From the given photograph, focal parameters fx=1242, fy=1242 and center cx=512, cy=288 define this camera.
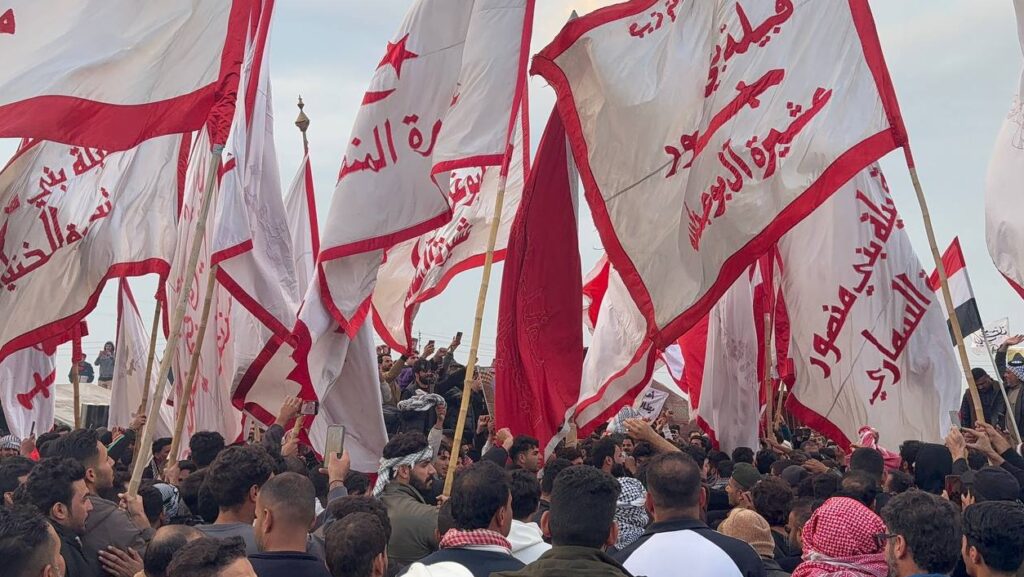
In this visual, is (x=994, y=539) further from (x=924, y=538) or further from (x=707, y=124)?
(x=707, y=124)

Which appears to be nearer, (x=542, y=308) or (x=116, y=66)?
(x=116, y=66)

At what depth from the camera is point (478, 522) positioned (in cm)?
520

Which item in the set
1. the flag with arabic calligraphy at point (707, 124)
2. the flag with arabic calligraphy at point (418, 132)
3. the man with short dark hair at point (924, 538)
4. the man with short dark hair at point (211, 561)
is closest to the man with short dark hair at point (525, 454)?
the flag with arabic calligraphy at point (707, 124)

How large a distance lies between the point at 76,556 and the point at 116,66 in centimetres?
425

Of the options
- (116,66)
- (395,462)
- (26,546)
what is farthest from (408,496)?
(116,66)

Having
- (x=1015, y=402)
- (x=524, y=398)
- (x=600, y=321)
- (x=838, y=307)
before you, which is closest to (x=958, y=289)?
(x=1015, y=402)

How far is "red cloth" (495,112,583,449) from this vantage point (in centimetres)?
1048

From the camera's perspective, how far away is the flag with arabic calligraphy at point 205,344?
11266 mm

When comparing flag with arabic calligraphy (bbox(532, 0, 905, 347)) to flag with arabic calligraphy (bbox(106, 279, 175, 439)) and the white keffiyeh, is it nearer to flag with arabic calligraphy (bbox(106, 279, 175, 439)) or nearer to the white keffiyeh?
the white keffiyeh

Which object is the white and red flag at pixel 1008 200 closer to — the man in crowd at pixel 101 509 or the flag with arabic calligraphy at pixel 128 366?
the man in crowd at pixel 101 509

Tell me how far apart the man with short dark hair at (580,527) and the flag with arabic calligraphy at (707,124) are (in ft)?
18.1

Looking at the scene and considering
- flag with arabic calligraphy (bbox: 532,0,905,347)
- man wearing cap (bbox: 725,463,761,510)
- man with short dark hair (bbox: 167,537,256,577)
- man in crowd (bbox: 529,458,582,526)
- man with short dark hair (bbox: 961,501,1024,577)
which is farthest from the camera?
flag with arabic calligraphy (bbox: 532,0,905,347)

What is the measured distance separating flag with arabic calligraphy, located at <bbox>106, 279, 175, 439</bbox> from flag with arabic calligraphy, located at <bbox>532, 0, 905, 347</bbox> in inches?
245

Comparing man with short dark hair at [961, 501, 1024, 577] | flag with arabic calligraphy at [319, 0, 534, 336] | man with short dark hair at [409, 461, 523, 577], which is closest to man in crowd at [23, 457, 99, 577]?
man with short dark hair at [409, 461, 523, 577]
